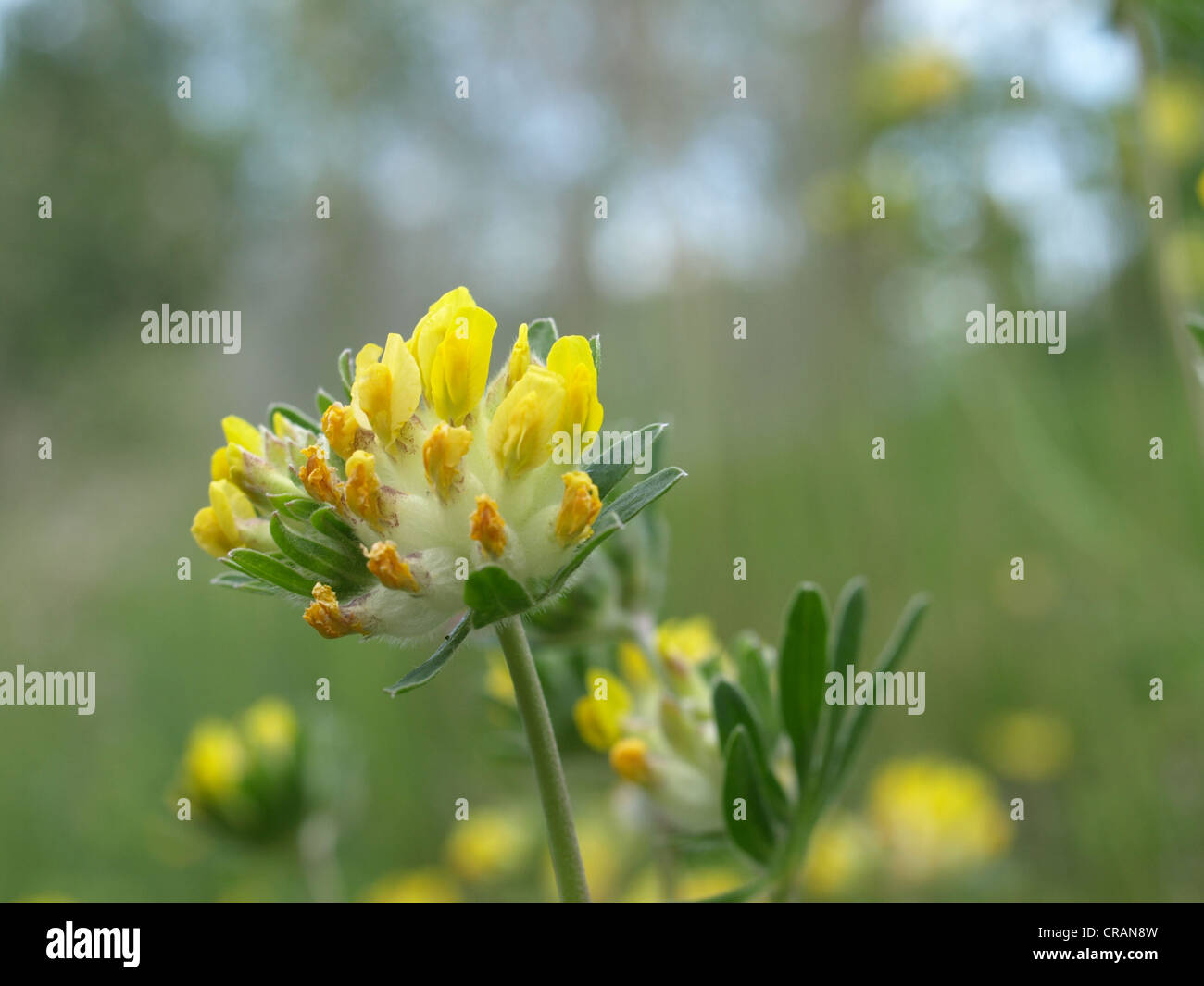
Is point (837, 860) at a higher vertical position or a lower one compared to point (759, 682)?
lower

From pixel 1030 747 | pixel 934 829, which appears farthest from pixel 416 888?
pixel 1030 747

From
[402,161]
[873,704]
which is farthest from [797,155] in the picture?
[873,704]

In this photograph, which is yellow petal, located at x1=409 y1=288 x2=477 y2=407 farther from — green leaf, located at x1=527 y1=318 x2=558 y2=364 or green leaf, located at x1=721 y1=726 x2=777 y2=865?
green leaf, located at x1=721 y1=726 x2=777 y2=865

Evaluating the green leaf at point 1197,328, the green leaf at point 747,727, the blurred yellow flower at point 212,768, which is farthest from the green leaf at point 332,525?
the blurred yellow flower at point 212,768

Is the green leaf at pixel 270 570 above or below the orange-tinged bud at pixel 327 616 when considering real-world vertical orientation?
above

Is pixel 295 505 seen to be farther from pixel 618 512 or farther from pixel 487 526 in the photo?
pixel 618 512

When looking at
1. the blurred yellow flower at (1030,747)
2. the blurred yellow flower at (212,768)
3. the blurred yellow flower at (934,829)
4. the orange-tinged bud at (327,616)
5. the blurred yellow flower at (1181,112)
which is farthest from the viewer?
the blurred yellow flower at (1030,747)

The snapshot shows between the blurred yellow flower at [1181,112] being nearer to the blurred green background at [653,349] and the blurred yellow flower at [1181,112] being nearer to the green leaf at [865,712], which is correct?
the blurred green background at [653,349]

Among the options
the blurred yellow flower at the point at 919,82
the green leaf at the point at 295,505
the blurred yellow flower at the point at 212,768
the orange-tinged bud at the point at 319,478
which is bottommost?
the blurred yellow flower at the point at 212,768
